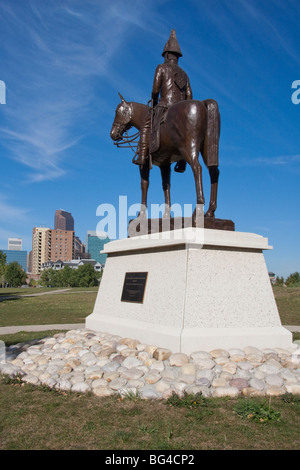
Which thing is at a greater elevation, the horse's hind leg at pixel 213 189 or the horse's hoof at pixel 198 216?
the horse's hind leg at pixel 213 189

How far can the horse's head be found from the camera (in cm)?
970

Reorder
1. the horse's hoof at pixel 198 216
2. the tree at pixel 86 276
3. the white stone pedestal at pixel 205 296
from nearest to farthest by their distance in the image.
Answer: the white stone pedestal at pixel 205 296 < the horse's hoof at pixel 198 216 < the tree at pixel 86 276

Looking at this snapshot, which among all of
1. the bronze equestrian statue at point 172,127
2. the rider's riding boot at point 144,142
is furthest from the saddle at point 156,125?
the rider's riding boot at point 144,142

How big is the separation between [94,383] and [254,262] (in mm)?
3721

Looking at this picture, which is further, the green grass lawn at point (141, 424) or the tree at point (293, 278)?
the tree at point (293, 278)

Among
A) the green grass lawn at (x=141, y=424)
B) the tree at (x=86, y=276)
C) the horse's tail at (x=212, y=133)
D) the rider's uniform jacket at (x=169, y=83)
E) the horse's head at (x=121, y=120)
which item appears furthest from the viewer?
the tree at (x=86, y=276)

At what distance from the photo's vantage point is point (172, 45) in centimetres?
934

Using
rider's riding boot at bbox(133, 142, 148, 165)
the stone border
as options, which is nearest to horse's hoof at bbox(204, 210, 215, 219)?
rider's riding boot at bbox(133, 142, 148, 165)

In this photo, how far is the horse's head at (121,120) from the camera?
970cm

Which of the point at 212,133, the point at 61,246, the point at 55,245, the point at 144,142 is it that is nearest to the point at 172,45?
the point at 144,142

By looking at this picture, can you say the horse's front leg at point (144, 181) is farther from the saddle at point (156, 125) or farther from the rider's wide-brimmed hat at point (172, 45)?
the rider's wide-brimmed hat at point (172, 45)

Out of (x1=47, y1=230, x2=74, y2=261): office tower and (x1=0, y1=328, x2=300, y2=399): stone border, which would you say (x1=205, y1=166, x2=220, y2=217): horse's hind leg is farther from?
(x1=47, y1=230, x2=74, y2=261): office tower
